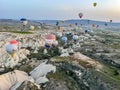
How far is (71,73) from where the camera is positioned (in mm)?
55875

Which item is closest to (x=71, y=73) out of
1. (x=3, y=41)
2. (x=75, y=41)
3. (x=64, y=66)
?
(x=64, y=66)

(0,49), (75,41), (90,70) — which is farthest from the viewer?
(75,41)

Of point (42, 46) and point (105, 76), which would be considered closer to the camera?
point (105, 76)

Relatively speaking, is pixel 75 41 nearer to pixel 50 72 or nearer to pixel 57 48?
pixel 57 48

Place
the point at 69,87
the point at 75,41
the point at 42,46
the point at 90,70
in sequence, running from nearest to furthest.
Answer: the point at 69,87
the point at 90,70
the point at 42,46
the point at 75,41

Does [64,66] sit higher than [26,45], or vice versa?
[64,66]

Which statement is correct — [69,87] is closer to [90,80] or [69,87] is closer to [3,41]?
[90,80]

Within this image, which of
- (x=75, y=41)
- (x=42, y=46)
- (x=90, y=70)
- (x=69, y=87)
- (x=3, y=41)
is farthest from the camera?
(x=75, y=41)

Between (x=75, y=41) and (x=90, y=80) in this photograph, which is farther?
(x=75, y=41)

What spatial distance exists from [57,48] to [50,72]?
35943 mm

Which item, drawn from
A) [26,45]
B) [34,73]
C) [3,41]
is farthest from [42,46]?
[34,73]

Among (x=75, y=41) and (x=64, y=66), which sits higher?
(x=64, y=66)

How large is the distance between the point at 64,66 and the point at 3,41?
41035 mm

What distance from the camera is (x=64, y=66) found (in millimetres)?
57250
